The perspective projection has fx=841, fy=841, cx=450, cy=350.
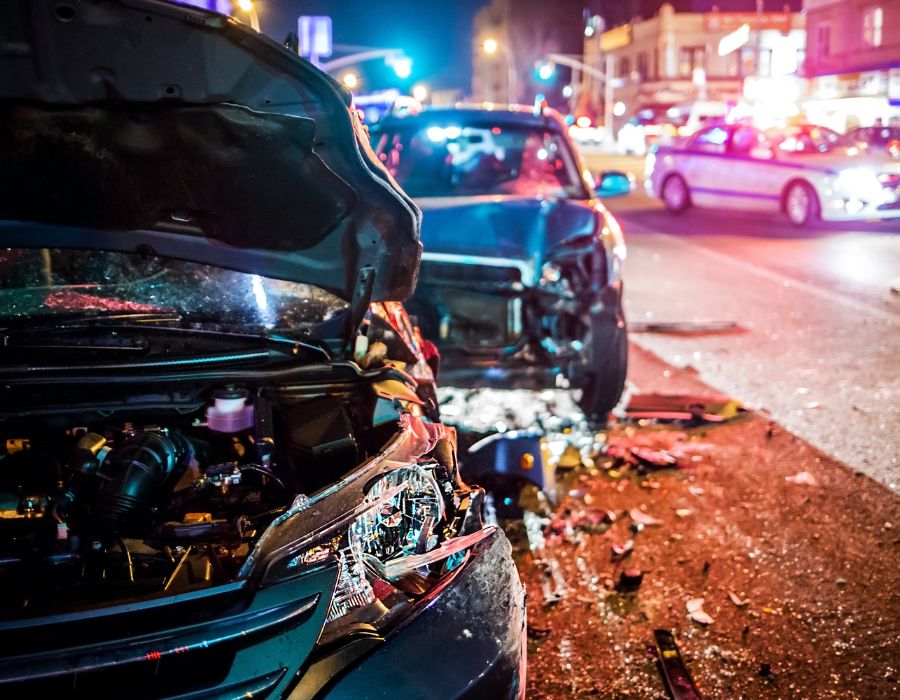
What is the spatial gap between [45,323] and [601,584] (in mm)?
2390

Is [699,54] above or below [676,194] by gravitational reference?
above

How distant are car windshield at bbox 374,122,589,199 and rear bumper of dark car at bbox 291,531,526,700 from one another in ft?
13.7

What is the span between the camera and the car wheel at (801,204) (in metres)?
13.5

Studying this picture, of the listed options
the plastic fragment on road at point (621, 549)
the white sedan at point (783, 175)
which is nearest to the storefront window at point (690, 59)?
the white sedan at point (783, 175)

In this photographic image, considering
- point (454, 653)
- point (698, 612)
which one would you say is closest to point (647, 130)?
point (698, 612)

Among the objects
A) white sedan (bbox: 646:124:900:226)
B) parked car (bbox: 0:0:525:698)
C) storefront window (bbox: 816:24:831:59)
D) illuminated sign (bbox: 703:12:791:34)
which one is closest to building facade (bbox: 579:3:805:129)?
illuminated sign (bbox: 703:12:791:34)

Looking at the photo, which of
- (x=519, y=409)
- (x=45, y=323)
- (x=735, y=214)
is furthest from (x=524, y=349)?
(x=735, y=214)

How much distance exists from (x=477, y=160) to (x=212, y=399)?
13.4ft

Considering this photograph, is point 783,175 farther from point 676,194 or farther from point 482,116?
point 482,116

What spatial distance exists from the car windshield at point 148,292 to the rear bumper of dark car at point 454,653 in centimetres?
120

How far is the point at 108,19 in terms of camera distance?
227 cm

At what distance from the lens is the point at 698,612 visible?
11.0 feet

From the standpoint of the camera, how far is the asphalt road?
5.50m

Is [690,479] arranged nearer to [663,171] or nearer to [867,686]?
[867,686]
